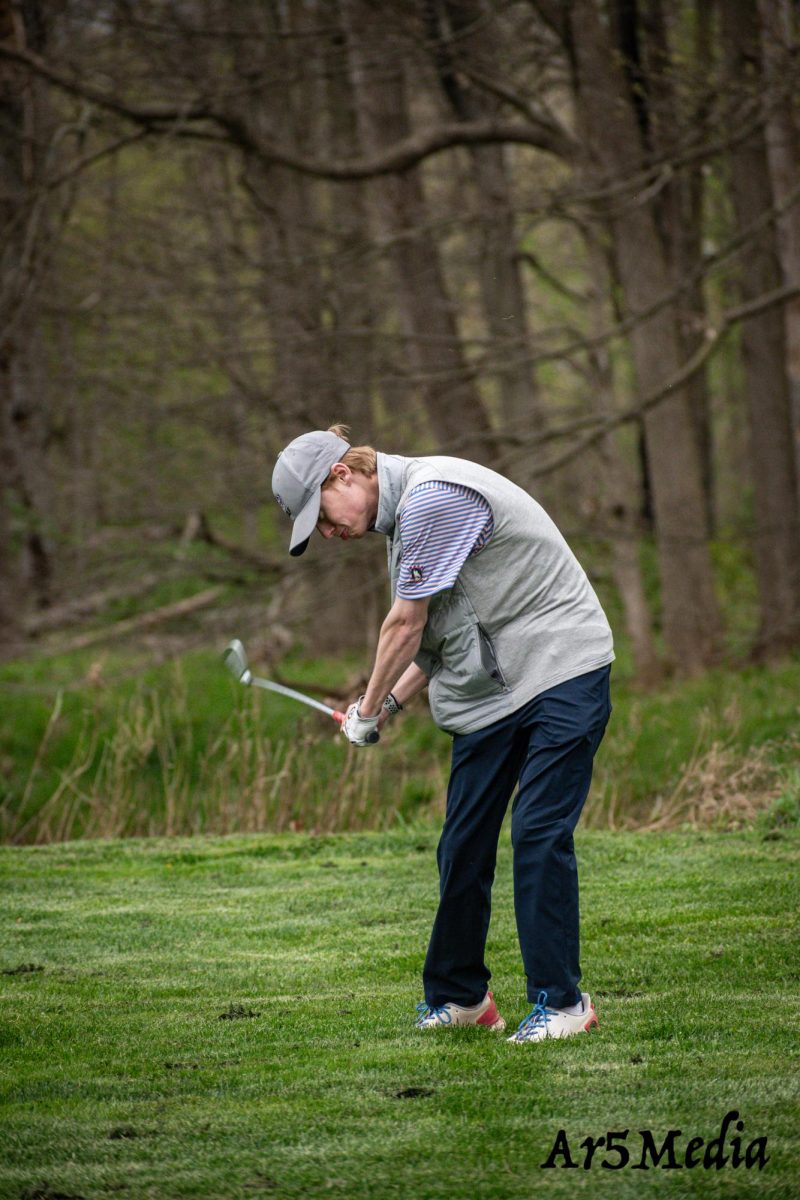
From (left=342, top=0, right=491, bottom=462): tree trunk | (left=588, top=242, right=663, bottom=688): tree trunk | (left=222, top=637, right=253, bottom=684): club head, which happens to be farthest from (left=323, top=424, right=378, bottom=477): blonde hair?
(left=588, top=242, right=663, bottom=688): tree trunk

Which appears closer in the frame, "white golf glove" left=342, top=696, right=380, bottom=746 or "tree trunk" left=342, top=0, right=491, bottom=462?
"white golf glove" left=342, top=696, right=380, bottom=746

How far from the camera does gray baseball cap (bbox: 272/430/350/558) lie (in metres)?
4.39

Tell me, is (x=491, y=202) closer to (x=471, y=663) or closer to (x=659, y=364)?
(x=659, y=364)

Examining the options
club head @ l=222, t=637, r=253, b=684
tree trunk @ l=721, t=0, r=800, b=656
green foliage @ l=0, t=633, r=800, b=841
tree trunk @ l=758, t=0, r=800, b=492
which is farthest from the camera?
tree trunk @ l=721, t=0, r=800, b=656

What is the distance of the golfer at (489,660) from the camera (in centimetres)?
432

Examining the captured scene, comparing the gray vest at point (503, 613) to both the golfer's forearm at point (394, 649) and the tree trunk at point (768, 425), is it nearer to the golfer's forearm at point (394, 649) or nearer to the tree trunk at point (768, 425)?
the golfer's forearm at point (394, 649)

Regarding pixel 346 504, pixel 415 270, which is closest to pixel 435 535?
pixel 346 504

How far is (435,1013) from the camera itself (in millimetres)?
4664

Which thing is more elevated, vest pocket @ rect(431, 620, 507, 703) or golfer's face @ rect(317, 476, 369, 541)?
golfer's face @ rect(317, 476, 369, 541)

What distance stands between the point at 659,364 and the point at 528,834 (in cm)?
1058

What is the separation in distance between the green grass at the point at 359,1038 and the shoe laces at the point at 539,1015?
0.10 m

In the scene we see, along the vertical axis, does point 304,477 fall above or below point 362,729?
above

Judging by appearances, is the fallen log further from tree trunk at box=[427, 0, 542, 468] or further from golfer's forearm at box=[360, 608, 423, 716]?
golfer's forearm at box=[360, 608, 423, 716]

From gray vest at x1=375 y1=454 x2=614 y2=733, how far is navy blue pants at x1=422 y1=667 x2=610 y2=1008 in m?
0.06
